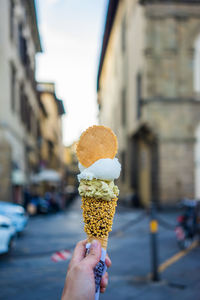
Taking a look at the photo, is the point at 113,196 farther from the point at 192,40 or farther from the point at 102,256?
the point at 192,40

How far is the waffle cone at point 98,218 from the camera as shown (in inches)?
105

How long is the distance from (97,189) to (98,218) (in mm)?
212

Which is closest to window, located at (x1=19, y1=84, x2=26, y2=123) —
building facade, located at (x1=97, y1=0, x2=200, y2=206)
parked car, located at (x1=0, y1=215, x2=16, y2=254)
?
building facade, located at (x1=97, y1=0, x2=200, y2=206)

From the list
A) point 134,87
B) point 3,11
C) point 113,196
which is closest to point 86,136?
point 113,196

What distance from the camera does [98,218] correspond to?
105 inches

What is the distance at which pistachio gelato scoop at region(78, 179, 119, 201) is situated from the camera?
8.70 feet

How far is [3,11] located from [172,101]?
36.6ft

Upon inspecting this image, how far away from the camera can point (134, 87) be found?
27.8 meters

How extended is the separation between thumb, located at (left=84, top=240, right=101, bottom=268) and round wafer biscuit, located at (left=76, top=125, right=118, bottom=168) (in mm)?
601

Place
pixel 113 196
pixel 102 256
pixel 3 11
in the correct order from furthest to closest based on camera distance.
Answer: pixel 3 11, pixel 113 196, pixel 102 256

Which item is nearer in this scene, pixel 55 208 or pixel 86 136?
pixel 86 136

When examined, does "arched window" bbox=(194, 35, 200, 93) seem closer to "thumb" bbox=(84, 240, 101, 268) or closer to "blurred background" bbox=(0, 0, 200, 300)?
"blurred background" bbox=(0, 0, 200, 300)

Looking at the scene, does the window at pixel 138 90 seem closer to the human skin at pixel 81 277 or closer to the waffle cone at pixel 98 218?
the waffle cone at pixel 98 218

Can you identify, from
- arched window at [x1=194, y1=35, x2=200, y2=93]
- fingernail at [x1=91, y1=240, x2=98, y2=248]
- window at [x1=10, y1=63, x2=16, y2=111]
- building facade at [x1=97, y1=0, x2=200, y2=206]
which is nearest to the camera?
fingernail at [x1=91, y1=240, x2=98, y2=248]
